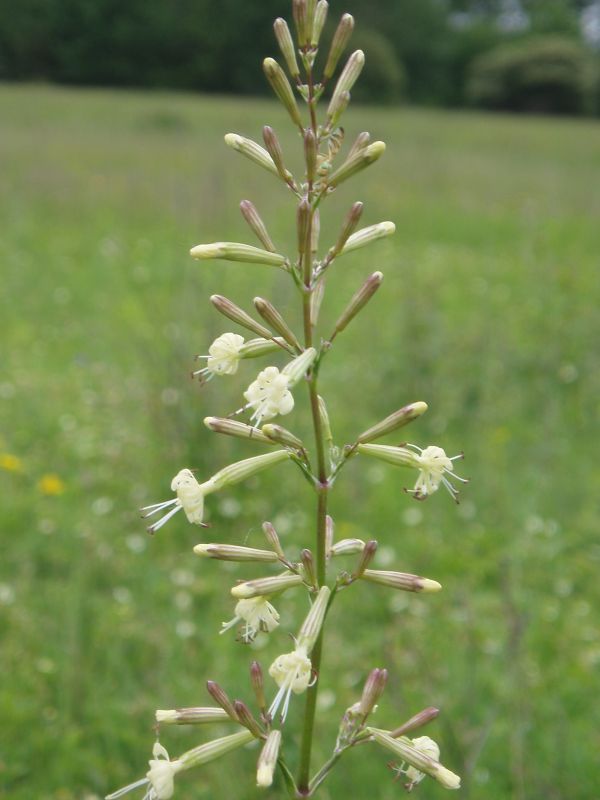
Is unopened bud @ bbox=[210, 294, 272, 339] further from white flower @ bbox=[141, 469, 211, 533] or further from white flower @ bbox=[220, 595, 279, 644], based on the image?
white flower @ bbox=[220, 595, 279, 644]

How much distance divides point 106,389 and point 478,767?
3903 mm

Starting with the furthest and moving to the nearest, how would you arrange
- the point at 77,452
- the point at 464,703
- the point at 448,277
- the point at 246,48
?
the point at 246,48 → the point at 448,277 → the point at 77,452 → the point at 464,703

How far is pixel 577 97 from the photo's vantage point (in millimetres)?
46938


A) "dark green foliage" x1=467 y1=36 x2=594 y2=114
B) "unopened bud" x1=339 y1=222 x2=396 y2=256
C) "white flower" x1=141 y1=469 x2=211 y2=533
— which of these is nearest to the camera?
"white flower" x1=141 y1=469 x2=211 y2=533

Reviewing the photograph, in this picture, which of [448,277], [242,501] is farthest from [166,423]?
[448,277]

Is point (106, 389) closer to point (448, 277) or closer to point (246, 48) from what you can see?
point (448, 277)

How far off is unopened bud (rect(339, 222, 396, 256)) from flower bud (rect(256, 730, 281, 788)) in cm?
85

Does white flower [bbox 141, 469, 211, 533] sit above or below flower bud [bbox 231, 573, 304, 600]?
above

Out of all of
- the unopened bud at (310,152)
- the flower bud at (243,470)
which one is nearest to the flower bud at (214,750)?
the flower bud at (243,470)

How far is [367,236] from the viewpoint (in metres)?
1.67

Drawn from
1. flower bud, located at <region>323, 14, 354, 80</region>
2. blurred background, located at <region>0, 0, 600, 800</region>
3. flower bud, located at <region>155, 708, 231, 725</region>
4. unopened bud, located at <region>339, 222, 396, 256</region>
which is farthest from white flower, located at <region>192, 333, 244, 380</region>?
A: blurred background, located at <region>0, 0, 600, 800</region>

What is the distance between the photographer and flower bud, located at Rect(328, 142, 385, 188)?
1521 mm

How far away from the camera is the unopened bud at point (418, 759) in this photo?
144 cm

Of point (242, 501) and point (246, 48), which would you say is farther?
point (246, 48)
